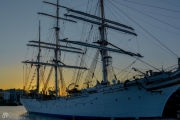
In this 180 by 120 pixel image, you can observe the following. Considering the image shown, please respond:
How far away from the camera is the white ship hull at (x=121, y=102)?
18.7 metres

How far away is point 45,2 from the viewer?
38.4 meters

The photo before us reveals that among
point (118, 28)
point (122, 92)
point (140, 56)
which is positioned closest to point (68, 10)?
point (118, 28)

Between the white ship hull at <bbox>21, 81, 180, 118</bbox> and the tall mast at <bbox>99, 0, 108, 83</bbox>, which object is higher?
the tall mast at <bbox>99, 0, 108, 83</bbox>

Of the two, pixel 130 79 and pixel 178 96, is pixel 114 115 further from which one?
pixel 178 96

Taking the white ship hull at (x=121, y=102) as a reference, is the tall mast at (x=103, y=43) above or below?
above

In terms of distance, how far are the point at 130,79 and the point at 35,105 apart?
2641cm

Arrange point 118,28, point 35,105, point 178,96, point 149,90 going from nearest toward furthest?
point 149,90
point 178,96
point 118,28
point 35,105

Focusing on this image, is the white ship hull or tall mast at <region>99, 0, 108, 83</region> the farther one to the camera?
tall mast at <region>99, 0, 108, 83</region>

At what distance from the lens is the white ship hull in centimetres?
1873

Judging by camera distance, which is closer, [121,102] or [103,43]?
[121,102]

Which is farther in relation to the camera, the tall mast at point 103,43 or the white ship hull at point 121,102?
the tall mast at point 103,43

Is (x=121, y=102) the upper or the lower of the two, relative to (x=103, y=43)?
lower

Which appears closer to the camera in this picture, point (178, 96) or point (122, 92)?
point (122, 92)

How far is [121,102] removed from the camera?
20094mm
